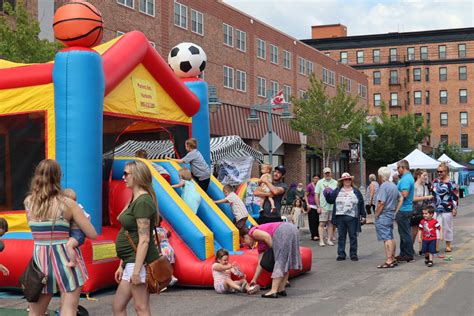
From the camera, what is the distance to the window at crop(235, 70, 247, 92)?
1503 inches

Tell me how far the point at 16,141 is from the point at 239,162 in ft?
36.2

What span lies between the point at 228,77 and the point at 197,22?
414 centimetres

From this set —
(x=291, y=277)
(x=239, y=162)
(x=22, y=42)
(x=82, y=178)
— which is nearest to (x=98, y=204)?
(x=82, y=178)

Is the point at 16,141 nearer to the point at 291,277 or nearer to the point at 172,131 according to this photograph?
the point at 172,131

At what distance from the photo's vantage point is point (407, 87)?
8319 cm

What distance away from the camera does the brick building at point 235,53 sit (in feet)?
96.2

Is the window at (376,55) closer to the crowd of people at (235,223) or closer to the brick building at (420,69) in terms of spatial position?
the brick building at (420,69)

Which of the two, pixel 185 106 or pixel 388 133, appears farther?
pixel 388 133

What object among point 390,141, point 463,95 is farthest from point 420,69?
point 390,141

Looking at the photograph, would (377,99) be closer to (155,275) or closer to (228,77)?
(228,77)

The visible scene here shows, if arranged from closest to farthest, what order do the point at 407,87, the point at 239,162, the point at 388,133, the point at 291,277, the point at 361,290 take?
1. the point at 361,290
2. the point at 291,277
3. the point at 239,162
4. the point at 388,133
5. the point at 407,87

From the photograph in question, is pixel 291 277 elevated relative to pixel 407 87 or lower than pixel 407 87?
lower

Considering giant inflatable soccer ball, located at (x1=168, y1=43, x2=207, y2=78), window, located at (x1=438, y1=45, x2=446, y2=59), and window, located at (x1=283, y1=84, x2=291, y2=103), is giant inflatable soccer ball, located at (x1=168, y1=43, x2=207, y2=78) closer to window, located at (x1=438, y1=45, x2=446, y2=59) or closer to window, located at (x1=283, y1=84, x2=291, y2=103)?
window, located at (x1=283, y1=84, x2=291, y2=103)

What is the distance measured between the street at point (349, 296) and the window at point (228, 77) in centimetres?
2571
